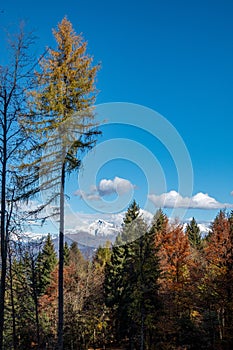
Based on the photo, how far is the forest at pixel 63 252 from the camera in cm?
941

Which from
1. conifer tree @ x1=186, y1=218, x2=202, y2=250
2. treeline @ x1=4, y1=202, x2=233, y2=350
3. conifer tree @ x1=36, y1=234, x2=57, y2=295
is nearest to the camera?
treeline @ x1=4, y1=202, x2=233, y2=350

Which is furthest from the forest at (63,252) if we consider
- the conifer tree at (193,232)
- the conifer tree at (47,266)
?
the conifer tree at (193,232)

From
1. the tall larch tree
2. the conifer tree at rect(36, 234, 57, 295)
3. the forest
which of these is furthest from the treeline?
the conifer tree at rect(36, 234, 57, 295)

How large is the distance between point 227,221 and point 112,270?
13682 millimetres

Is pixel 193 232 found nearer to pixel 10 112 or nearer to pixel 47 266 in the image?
pixel 47 266

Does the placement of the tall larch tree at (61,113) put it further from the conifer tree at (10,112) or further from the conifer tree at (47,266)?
the conifer tree at (47,266)

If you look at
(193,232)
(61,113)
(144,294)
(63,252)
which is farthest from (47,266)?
(61,113)

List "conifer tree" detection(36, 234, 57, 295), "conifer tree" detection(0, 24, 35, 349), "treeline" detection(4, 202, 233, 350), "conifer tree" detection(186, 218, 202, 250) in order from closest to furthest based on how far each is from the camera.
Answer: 1. "conifer tree" detection(0, 24, 35, 349)
2. "treeline" detection(4, 202, 233, 350)
3. "conifer tree" detection(36, 234, 57, 295)
4. "conifer tree" detection(186, 218, 202, 250)

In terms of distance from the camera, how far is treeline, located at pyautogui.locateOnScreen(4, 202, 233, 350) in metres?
17.7

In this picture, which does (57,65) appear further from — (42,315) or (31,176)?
(42,315)

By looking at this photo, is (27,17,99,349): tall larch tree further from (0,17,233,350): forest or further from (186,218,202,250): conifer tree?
(186,218,202,250): conifer tree

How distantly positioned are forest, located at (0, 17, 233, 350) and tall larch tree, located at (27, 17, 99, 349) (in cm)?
3

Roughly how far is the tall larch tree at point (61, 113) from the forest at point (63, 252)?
0.03m

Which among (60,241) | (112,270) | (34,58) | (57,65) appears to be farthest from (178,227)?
(34,58)
